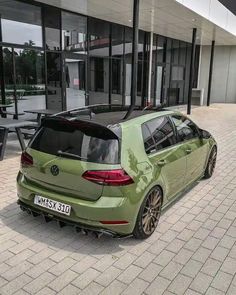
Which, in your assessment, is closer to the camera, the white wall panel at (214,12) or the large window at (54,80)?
the white wall panel at (214,12)

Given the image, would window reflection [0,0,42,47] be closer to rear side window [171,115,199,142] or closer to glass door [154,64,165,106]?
rear side window [171,115,199,142]

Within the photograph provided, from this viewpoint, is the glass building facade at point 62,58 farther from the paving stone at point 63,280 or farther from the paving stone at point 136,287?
the paving stone at point 136,287

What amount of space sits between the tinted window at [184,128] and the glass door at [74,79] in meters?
6.84

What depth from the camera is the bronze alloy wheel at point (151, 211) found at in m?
3.46

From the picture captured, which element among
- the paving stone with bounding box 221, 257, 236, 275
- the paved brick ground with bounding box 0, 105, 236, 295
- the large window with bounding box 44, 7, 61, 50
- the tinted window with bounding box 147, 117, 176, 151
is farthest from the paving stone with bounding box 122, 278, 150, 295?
the large window with bounding box 44, 7, 61, 50

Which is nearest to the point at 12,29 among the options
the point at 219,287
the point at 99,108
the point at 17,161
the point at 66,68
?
the point at 66,68

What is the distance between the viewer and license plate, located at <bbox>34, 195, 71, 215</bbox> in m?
3.19

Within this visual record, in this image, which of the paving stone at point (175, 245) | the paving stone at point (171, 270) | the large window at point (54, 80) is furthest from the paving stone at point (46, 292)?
the large window at point (54, 80)

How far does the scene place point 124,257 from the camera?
3186 millimetres

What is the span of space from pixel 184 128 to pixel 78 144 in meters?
1.99

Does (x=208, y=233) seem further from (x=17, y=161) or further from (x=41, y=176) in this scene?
(x=17, y=161)

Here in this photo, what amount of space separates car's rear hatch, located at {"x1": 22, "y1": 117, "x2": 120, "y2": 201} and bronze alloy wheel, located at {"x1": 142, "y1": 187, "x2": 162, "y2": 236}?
2.22ft

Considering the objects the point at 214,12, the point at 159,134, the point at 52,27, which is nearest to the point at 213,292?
the point at 159,134

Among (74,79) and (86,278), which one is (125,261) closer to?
(86,278)
